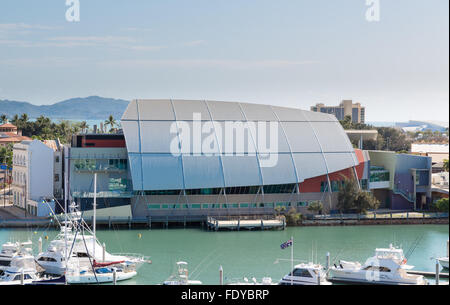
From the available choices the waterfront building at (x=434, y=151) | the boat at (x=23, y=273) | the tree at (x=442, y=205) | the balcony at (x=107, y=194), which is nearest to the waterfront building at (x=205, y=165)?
the balcony at (x=107, y=194)

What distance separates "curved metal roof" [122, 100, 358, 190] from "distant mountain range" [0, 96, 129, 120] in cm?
1311

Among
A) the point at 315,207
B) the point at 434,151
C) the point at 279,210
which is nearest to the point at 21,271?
the point at 279,210

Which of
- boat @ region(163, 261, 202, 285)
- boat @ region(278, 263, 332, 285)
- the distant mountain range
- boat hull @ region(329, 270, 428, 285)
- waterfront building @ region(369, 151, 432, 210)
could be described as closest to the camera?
boat @ region(163, 261, 202, 285)

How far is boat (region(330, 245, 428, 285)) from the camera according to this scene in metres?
20.6

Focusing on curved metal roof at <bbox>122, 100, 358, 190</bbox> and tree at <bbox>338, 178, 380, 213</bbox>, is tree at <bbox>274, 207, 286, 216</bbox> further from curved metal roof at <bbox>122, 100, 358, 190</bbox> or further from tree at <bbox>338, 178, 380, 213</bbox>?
tree at <bbox>338, 178, 380, 213</bbox>

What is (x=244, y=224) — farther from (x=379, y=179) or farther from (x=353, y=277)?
(x=353, y=277)

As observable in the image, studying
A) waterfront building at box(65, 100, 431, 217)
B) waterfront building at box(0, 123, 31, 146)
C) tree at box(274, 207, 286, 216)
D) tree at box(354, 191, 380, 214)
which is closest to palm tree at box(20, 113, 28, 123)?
waterfront building at box(0, 123, 31, 146)

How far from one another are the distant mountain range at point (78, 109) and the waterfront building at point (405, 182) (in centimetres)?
1816

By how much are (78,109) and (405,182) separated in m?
34.6

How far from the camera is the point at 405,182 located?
120 feet

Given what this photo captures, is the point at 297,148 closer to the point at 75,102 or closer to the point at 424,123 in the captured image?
the point at 75,102

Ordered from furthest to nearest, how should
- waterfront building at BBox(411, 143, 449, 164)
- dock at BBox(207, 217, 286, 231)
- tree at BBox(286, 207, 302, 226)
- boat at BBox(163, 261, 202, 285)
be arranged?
waterfront building at BBox(411, 143, 449, 164), tree at BBox(286, 207, 302, 226), dock at BBox(207, 217, 286, 231), boat at BBox(163, 261, 202, 285)

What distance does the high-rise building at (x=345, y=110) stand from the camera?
286 ft
